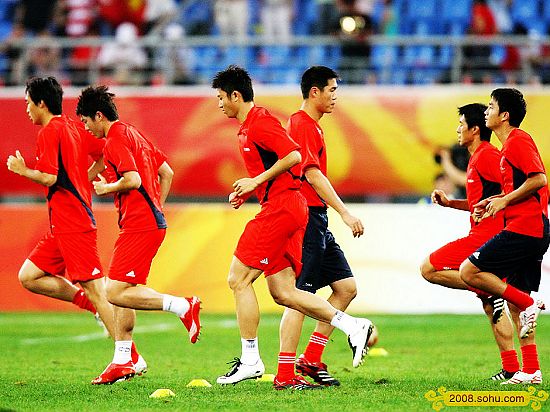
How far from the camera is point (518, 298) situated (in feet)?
28.0

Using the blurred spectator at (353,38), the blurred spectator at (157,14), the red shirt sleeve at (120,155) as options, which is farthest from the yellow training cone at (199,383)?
the blurred spectator at (157,14)

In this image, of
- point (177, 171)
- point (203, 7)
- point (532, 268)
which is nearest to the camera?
point (532, 268)

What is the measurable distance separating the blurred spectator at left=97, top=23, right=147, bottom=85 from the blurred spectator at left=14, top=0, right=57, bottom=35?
1.68 m

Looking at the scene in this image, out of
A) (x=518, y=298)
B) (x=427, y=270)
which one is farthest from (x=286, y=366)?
(x=518, y=298)

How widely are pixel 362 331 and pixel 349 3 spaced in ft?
37.4

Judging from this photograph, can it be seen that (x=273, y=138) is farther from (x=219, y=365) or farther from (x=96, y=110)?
(x=219, y=365)

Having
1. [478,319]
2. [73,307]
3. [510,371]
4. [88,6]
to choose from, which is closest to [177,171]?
[73,307]

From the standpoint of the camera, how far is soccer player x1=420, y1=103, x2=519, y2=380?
903 centimetres

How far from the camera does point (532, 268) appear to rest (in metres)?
8.87

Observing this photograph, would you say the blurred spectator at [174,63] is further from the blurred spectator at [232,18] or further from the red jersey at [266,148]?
the red jersey at [266,148]

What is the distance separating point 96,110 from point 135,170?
2.14ft

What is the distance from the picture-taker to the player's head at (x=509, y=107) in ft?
28.6

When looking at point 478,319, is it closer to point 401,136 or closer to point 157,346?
point 401,136

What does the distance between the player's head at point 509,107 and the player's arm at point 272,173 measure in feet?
5.49
